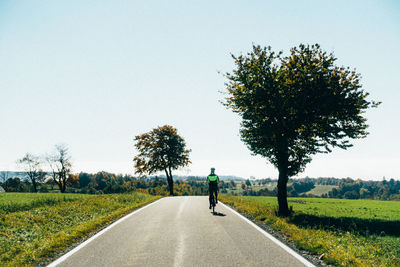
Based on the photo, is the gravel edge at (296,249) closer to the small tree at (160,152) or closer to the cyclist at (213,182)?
the cyclist at (213,182)

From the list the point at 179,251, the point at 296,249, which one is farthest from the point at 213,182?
the point at 179,251

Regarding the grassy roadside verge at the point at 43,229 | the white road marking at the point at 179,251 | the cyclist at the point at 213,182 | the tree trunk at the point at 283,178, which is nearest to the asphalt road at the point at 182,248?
the white road marking at the point at 179,251

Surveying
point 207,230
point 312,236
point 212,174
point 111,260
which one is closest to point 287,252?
point 312,236

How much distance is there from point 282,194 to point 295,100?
195 inches

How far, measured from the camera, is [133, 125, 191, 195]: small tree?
42.3 m

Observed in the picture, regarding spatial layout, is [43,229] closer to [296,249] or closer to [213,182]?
[213,182]

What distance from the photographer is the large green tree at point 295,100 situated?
1252 centimetres

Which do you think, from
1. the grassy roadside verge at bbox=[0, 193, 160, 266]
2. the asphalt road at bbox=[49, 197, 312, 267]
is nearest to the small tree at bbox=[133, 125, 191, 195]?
the grassy roadside verge at bbox=[0, 193, 160, 266]

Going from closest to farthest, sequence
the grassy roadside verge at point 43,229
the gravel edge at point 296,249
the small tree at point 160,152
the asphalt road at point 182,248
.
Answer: the asphalt road at point 182,248
the gravel edge at point 296,249
the grassy roadside verge at point 43,229
the small tree at point 160,152

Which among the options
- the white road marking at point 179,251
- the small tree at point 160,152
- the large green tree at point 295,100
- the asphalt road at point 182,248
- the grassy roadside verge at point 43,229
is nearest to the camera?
the white road marking at point 179,251

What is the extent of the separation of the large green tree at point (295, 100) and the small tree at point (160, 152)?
2935 cm

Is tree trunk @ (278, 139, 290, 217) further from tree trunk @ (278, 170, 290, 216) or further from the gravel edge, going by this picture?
the gravel edge

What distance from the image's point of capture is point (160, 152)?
4228 cm

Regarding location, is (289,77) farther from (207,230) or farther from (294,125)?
(207,230)
